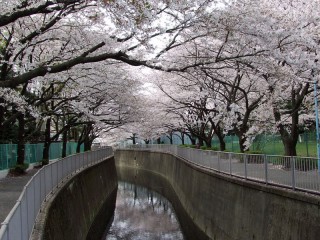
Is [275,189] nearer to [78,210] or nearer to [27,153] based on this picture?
[78,210]

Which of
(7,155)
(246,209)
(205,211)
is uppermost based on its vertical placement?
(7,155)

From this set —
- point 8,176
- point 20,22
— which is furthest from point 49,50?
point 8,176

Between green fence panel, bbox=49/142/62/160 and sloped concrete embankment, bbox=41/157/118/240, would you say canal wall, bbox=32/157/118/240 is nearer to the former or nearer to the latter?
sloped concrete embankment, bbox=41/157/118/240

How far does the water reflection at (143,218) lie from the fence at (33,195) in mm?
4123

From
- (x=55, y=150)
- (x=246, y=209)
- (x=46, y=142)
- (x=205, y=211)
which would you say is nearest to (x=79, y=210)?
(x=205, y=211)

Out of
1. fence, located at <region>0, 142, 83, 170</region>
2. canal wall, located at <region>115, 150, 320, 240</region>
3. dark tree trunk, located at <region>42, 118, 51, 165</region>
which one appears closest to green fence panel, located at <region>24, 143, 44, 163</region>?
fence, located at <region>0, 142, 83, 170</region>

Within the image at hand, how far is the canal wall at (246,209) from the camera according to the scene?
10.7 metres

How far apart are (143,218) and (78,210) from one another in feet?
30.8

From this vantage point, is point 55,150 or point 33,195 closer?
point 33,195

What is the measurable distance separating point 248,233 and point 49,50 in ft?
47.3

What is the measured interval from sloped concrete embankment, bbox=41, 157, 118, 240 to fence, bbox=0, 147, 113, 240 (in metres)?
0.38

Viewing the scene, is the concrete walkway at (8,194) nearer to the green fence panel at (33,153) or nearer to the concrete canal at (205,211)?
the concrete canal at (205,211)

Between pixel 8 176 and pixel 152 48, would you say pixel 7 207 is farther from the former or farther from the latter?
pixel 8 176

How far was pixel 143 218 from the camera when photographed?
28.3m
